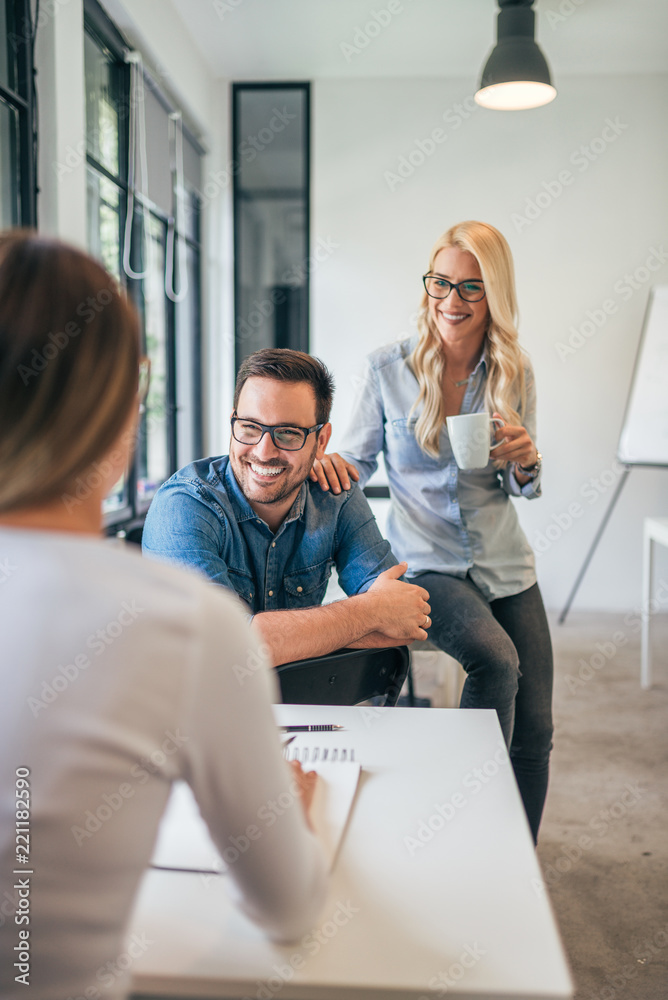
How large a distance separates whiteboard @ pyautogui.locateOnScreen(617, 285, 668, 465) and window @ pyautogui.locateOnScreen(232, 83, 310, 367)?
1.93 m

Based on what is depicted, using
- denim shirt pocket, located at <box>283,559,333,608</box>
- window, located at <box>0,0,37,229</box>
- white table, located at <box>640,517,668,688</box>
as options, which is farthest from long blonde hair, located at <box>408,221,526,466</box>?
white table, located at <box>640,517,668,688</box>

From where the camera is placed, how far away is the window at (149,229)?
318 centimetres

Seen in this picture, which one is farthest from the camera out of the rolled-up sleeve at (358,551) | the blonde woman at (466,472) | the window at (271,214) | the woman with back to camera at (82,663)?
the window at (271,214)

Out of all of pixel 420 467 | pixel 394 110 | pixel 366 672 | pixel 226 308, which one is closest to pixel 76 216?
pixel 420 467

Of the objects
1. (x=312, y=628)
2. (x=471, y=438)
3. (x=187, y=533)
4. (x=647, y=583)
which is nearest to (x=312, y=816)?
(x=312, y=628)

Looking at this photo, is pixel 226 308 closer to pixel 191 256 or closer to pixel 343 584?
pixel 191 256

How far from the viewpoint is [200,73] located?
4434 mm

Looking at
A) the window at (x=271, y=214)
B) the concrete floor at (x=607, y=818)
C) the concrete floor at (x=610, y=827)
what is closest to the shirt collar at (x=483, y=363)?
the concrete floor at (x=607, y=818)

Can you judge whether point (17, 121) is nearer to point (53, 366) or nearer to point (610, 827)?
point (53, 366)

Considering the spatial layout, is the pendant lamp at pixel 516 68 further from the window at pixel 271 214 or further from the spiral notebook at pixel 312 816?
the spiral notebook at pixel 312 816

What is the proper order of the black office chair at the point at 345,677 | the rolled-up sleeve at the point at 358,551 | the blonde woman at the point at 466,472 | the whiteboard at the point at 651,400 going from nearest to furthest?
the black office chair at the point at 345,677
the rolled-up sleeve at the point at 358,551
the blonde woman at the point at 466,472
the whiteboard at the point at 651,400

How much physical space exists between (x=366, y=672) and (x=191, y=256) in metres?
3.80

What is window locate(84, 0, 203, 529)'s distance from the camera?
10.4 ft

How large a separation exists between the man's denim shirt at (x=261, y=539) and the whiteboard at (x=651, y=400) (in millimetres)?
2887
